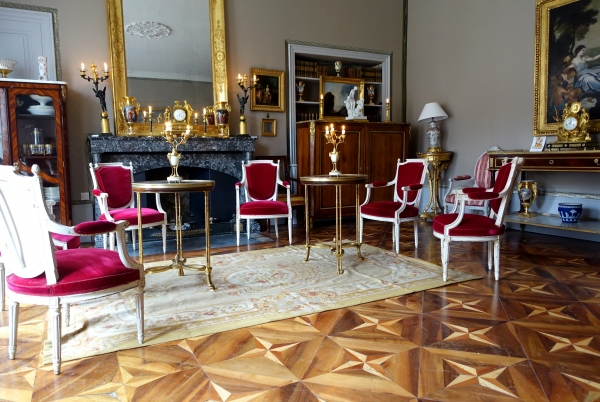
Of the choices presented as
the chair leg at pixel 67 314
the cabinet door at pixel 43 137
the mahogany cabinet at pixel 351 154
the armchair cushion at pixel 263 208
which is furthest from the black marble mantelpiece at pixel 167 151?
the chair leg at pixel 67 314

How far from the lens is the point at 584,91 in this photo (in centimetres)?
464

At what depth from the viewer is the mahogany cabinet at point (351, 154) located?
5.90 meters

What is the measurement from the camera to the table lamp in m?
6.04

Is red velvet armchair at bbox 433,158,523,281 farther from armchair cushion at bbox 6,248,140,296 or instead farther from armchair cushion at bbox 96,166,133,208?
armchair cushion at bbox 96,166,133,208

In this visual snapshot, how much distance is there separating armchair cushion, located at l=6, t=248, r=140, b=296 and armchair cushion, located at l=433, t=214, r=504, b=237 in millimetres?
2224

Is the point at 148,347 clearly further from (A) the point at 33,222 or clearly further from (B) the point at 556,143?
(B) the point at 556,143

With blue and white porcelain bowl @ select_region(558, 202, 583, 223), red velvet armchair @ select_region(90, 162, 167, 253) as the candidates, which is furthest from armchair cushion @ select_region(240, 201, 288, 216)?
blue and white porcelain bowl @ select_region(558, 202, 583, 223)

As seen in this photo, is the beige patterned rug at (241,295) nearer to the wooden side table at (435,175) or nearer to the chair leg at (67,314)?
the chair leg at (67,314)

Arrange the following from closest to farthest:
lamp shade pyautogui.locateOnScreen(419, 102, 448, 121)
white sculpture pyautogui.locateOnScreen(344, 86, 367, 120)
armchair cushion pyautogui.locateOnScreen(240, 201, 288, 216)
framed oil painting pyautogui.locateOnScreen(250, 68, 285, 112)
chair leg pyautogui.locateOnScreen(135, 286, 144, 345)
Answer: chair leg pyautogui.locateOnScreen(135, 286, 144, 345) < armchair cushion pyautogui.locateOnScreen(240, 201, 288, 216) < framed oil painting pyautogui.locateOnScreen(250, 68, 285, 112) < lamp shade pyautogui.locateOnScreen(419, 102, 448, 121) < white sculpture pyautogui.locateOnScreen(344, 86, 367, 120)

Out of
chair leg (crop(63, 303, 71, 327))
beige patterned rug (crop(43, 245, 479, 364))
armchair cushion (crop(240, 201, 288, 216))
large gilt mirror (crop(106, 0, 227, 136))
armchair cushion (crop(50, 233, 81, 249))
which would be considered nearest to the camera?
beige patterned rug (crop(43, 245, 479, 364))

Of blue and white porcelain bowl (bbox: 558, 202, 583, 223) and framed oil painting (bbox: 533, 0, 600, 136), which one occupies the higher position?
framed oil painting (bbox: 533, 0, 600, 136)

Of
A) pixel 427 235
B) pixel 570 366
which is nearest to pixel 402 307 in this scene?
pixel 570 366

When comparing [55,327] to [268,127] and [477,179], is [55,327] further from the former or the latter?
[477,179]

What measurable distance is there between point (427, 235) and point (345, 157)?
5.29 feet
